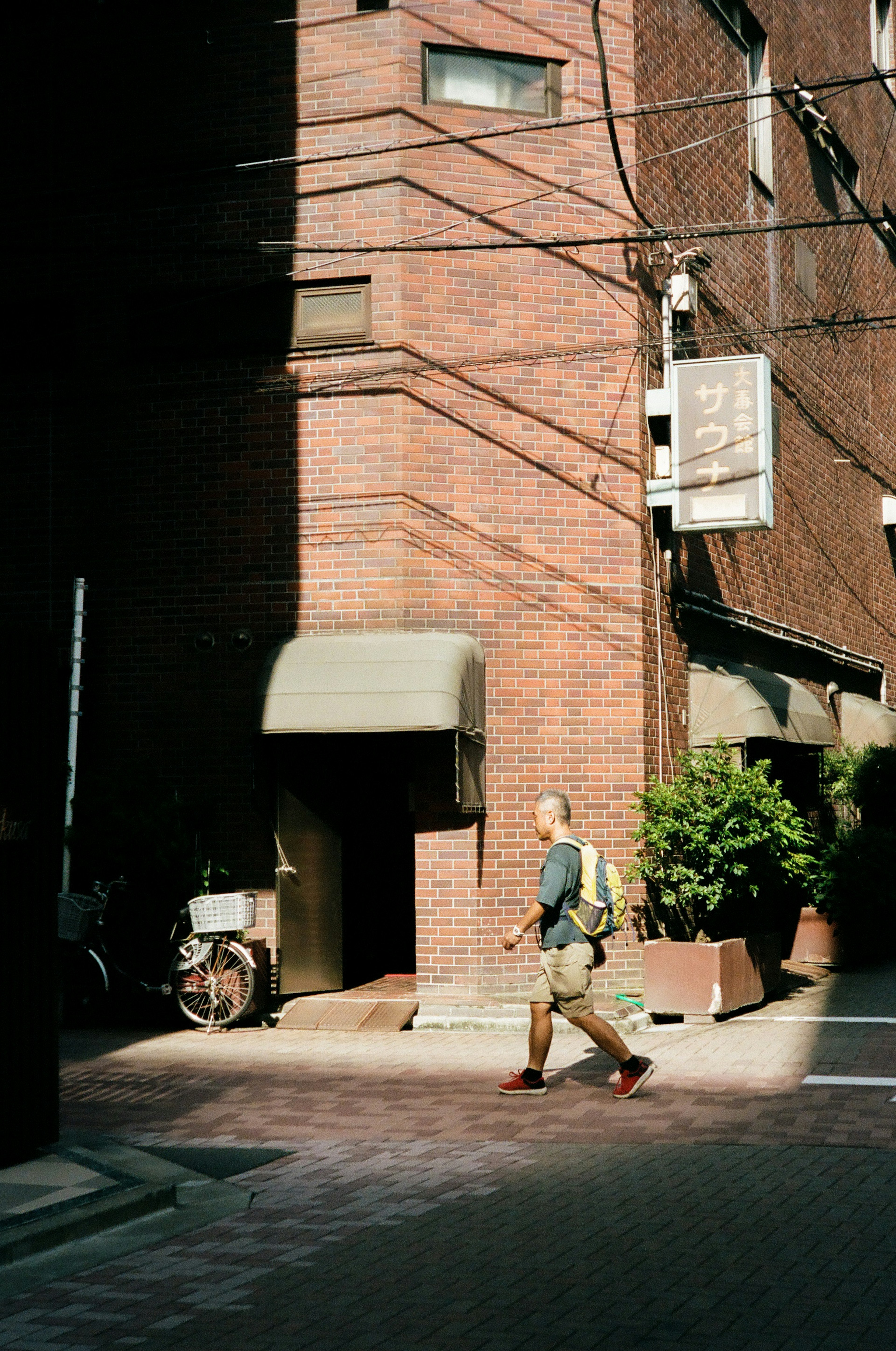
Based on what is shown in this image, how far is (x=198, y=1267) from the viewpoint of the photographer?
5.93m

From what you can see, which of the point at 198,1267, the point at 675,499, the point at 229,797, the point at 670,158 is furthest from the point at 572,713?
the point at 198,1267

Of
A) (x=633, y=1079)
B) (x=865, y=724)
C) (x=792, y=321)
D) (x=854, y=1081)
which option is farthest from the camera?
(x=865, y=724)

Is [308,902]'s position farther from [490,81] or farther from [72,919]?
[490,81]

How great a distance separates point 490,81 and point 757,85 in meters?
6.09

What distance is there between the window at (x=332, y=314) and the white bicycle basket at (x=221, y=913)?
5.11 m

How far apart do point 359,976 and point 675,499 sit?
5.91 meters

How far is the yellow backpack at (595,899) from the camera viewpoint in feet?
30.1

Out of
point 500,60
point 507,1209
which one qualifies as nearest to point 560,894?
point 507,1209

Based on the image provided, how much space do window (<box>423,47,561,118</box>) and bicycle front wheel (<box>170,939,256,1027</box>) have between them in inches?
313

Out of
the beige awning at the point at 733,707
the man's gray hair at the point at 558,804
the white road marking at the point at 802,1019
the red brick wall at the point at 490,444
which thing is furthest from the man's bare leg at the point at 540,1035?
the beige awning at the point at 733,707

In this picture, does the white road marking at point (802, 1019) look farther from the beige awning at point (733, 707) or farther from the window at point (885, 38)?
the window at point (885, 38)

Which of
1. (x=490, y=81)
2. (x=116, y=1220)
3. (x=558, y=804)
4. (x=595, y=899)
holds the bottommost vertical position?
(x=116, y=1220)

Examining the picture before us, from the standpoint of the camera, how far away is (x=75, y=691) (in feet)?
43.5

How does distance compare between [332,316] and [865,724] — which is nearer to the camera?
[332,316]
